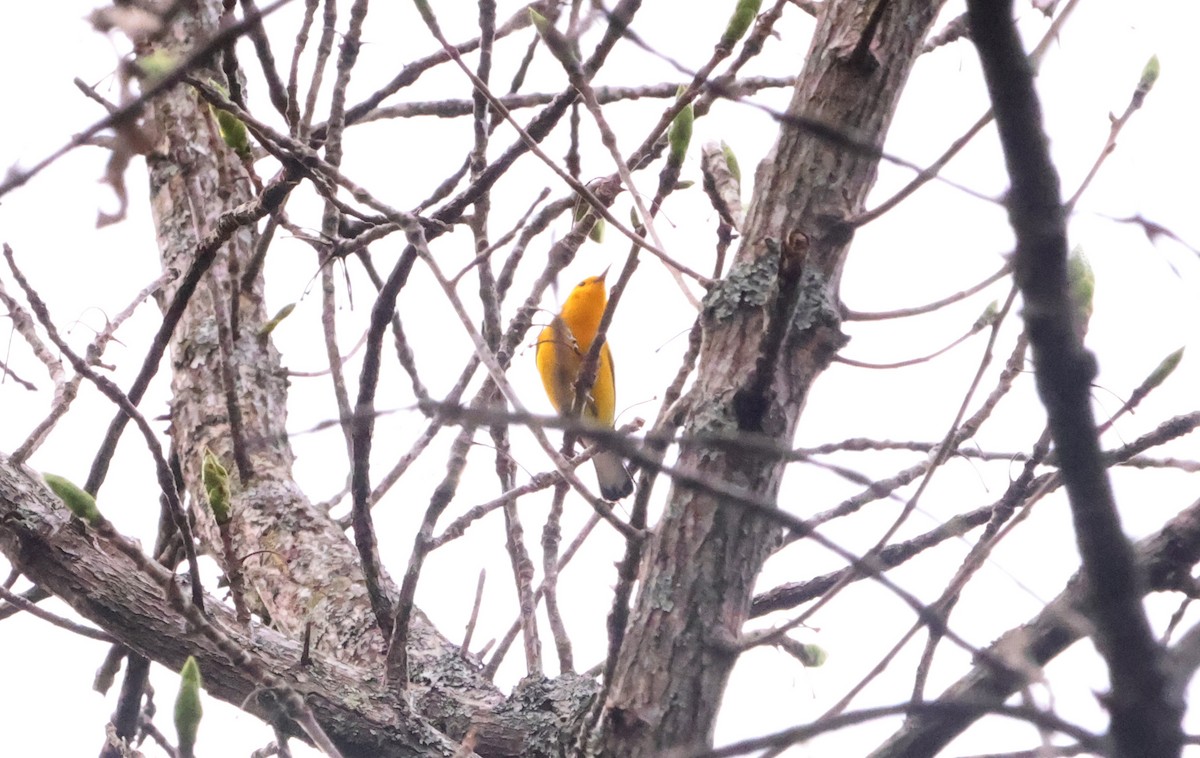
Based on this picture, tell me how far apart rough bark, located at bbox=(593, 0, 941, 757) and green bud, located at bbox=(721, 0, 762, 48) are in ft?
0.41

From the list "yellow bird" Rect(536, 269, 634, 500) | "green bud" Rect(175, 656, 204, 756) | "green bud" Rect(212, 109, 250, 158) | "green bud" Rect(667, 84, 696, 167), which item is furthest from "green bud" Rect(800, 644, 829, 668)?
"yellow bird" Rect(536, 269, 634, 500)

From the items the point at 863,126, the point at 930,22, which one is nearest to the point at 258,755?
the point at 863,126

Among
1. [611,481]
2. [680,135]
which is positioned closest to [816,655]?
[680,135]

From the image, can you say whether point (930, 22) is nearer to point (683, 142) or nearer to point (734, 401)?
point (683, 142)

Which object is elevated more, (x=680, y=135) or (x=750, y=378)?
(x=680, y=135)

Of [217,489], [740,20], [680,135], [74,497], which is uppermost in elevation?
[740,20]

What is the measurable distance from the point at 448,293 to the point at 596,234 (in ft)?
3.96

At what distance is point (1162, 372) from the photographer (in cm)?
204

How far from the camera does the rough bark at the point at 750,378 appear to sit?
1698 mm

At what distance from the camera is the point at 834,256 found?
1.92m

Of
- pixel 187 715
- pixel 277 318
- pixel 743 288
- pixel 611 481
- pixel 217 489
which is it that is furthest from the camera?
pixel 611 481

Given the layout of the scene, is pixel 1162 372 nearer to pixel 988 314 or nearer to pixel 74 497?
pixel 988 314

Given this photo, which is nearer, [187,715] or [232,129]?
[187,715]

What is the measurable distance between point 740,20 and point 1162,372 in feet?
3.17
